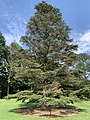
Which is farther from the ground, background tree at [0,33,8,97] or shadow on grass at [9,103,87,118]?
→ background tree at [0,33,8,97]

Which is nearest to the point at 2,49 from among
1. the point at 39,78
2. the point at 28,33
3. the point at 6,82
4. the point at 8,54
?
the point at 8,54

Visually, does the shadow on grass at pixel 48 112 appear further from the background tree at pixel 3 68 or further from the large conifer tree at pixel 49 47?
the background tree at pixel 3 68

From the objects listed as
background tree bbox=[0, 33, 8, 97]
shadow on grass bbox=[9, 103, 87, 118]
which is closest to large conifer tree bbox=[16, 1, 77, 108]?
shadow on grass bbox=[9, 103, 87, 118]

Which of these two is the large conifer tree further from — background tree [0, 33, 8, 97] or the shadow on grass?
background tree [0, 33, 8, 97]

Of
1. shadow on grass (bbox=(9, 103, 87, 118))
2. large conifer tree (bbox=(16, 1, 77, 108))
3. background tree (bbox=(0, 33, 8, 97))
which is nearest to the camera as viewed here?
shadow on grass (bbox=(9, 103, 87, 118))

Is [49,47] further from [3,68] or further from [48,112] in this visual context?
[3,68]

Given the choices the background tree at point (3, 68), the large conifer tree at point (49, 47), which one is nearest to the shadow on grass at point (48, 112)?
the large conifer tree at point (49, 47)

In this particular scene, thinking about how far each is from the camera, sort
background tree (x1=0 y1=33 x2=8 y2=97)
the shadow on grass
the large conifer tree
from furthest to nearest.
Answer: background tree (x1=0 y1=33 x2=8 y2=97), the large conifer tree, the shadow on grass

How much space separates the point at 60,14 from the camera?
22125mm

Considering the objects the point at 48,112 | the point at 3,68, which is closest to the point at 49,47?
the point at 48,112

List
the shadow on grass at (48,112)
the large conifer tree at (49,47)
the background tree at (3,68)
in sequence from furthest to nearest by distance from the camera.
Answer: the background tree at (3,68) → the large conifer tree at (49,47) → the shadow on grass at (48,112)

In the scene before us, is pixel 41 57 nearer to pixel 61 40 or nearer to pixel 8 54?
pixel 61 40

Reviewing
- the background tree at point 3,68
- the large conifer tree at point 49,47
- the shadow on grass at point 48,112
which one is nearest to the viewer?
the shadow on grass at point 48,112

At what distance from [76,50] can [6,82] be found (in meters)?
32.2
